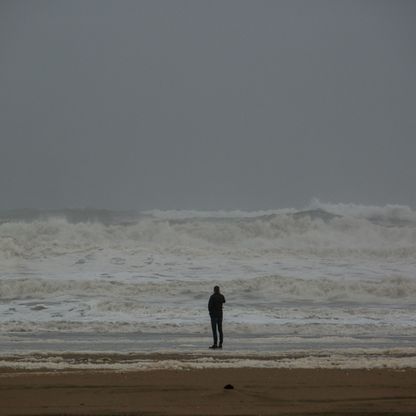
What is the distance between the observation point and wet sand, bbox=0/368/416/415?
738cm

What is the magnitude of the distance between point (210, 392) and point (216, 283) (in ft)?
56.4

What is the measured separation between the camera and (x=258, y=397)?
8.07 m

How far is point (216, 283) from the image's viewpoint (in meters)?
25.5

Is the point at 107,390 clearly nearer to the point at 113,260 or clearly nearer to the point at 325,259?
the point at 113,260

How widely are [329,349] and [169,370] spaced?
3961 mm

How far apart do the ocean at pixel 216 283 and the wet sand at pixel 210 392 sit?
1.32 meters

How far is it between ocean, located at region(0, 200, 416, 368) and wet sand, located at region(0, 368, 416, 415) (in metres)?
1.32

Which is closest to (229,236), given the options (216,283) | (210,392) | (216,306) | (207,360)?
(216,283)

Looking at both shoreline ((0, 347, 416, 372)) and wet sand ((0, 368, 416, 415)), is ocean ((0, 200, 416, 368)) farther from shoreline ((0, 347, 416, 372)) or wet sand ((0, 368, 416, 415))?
wet sand ((0, 368, 416, 415))

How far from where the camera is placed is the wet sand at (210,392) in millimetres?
7375

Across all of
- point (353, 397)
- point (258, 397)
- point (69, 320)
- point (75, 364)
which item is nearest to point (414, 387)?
point (353, 397)

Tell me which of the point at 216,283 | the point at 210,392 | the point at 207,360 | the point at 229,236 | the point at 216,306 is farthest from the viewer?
the point at 229,236

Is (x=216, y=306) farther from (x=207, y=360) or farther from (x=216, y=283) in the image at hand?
(x=216, y=283)

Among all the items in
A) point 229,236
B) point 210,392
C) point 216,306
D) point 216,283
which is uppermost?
point 229,236
